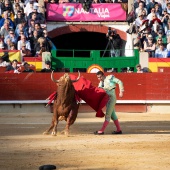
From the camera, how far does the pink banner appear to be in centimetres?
2469

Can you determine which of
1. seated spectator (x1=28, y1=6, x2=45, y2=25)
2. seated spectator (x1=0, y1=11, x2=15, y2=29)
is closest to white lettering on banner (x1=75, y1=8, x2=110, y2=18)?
seated spectator (x1=28, y1=6, x2=45, y2=25)

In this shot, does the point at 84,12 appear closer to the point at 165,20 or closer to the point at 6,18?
the point at 165,20

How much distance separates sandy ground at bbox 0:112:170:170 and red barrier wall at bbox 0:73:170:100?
347cm

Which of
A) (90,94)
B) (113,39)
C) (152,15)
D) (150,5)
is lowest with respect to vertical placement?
(113,39)

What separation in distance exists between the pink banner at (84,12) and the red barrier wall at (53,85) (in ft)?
12.5

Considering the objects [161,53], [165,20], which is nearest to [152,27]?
[165,20]

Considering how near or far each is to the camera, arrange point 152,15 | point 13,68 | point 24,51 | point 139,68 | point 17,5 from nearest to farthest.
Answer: point 13,68 → point 24,51 → point 139,68 → point 17,5 → point 152,15

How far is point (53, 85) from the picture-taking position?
2141 cm

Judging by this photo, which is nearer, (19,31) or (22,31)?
(22,31)

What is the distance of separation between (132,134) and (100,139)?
1.29m

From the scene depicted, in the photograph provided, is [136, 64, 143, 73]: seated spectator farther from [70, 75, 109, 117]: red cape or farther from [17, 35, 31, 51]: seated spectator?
[70, 75, 109, 117]: red cape

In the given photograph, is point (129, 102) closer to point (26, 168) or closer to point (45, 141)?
point (45, 141)

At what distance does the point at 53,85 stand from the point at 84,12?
14.3ft

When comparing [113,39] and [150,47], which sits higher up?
→ [113,39]
